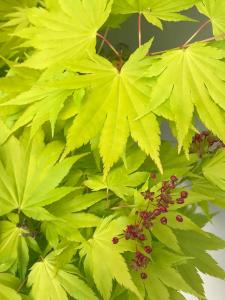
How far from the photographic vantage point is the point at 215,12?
0.60 meters

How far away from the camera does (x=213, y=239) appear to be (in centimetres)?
74

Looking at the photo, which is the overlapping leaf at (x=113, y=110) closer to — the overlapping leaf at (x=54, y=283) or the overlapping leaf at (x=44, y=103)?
the overlapping leaf at (x=44, y=103)

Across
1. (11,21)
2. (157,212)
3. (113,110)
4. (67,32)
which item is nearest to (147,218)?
(157,212)

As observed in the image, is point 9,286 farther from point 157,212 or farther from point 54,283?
point 157,212

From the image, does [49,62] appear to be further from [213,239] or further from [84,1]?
[213,239]

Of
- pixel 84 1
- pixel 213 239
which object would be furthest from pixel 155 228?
pixel 84 1

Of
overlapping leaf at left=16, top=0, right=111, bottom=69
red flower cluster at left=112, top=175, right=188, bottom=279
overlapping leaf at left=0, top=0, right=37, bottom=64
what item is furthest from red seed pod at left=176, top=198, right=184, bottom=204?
overlapping leaf at left=0, top=0, right=37, bottom=64

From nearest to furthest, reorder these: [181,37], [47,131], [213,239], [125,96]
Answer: [125,96], [47,131], [213,239], [181,37]

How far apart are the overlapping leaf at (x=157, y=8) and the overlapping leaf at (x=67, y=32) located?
0.05m

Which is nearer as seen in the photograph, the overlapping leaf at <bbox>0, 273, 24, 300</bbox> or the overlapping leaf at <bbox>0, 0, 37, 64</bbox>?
the overlapping leaf at <bbox>0, 273, 24, 300</bbox>

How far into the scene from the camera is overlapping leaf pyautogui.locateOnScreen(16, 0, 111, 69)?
0.56 meters

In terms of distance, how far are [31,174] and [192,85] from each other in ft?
0.80

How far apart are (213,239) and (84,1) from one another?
43cm

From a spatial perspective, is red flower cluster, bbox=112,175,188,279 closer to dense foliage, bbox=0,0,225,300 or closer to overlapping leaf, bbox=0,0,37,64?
dense foliage, bbox=0,0,225,300
